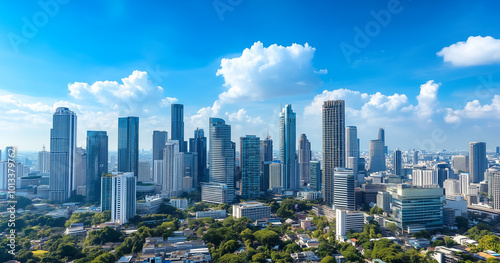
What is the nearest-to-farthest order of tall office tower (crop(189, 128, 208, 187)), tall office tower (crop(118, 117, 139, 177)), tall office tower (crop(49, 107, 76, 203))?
tall office tower (crop(49, 107, 76, 203)) → tall office tower (crop(118, 117, 139, 177)) → tall office tower (crop(189, 128, 208, 187))

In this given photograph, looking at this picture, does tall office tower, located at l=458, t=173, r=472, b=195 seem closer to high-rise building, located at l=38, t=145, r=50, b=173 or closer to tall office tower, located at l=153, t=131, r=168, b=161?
tall office tower, located at l=153, t=131, r=168, b=161

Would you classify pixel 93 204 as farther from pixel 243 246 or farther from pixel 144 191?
pixel 243 246

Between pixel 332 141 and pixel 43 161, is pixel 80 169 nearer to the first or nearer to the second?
pixel 43 161

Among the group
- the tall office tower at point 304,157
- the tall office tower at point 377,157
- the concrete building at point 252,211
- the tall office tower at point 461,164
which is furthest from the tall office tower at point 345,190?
the tall office tower at point 377,157

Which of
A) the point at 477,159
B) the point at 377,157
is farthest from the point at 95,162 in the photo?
the point at 477,159

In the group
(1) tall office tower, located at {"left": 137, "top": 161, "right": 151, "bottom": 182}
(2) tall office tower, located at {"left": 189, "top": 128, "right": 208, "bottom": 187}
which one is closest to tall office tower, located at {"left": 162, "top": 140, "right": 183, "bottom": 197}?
(2) tall office tower, located at {"left": 189, "top": 128, "right": 208, "bottom": 187}

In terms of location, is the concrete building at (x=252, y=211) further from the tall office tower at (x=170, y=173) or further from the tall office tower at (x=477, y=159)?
the tall office tower at (x=477, y=159)
